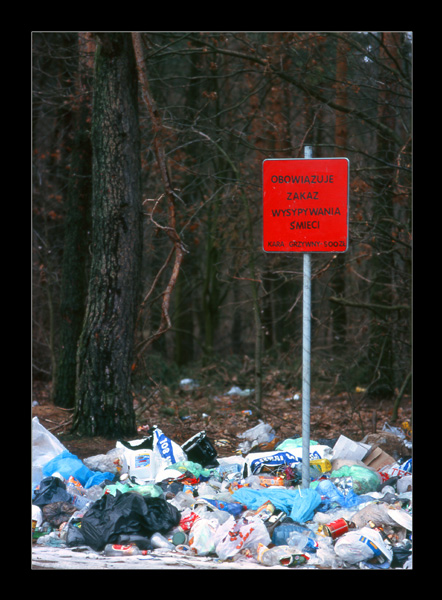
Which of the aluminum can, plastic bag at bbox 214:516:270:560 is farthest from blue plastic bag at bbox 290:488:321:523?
plastic bag at bbox 214:516:270:560

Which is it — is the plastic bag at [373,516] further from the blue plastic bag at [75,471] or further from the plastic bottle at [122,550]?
the blue plastic bag at [75,471]

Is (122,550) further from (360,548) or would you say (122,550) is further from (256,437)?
(256,437)

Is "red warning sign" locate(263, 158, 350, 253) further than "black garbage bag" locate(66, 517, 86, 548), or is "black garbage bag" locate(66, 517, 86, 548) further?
"red warning sign" locate(263, 158, 350, 253)

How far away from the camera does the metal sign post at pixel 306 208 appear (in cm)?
468

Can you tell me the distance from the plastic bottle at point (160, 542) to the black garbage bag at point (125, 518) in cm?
6

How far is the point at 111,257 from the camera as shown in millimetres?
7625

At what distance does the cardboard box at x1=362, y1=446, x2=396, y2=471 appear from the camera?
6020mm

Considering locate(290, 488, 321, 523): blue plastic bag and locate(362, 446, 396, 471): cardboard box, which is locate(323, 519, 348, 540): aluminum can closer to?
locate(290, 488, 321, 523): blue plastic bag

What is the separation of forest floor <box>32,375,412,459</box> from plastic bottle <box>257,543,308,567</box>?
2.91 m

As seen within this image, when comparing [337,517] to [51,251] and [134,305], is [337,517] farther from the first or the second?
[51,251]

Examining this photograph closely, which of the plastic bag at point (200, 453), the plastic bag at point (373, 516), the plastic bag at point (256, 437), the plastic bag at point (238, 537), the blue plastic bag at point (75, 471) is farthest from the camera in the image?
the plastic bag at point (256, 437)

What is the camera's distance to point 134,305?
7.81 meters

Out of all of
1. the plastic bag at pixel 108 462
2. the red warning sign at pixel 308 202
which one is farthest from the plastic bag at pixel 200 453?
the red warning sign at pixel 308 202

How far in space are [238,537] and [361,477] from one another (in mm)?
1597
